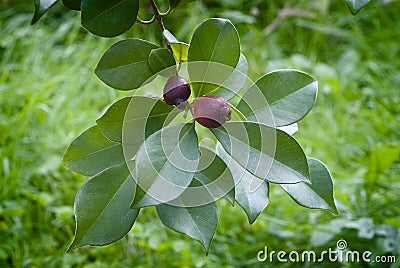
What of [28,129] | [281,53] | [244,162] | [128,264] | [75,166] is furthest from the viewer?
[281,53]

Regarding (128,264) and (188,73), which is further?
(128,264)

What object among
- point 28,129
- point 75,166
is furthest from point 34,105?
point 75,166

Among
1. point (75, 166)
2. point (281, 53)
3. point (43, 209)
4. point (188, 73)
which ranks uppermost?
point (188, 73)

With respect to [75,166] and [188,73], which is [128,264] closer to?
[75,166]

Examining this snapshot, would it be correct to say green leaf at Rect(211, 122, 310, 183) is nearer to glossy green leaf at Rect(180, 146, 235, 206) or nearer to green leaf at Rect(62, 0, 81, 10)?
glossy green leaf at Rect(180, 146, 235, 206)

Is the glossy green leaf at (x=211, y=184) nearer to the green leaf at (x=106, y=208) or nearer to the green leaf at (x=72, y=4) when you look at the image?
the green leaf at (x=106, y=208)

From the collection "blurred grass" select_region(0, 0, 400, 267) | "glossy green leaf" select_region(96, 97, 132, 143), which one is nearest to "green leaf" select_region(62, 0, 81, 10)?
"glossy green leaf" select_region(96, 97, 132, 143)
